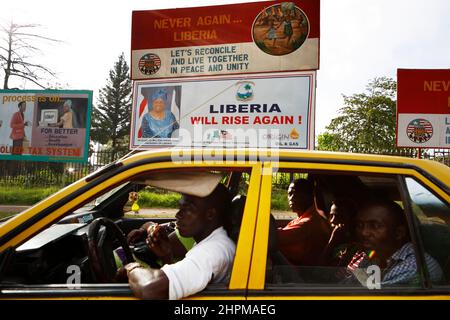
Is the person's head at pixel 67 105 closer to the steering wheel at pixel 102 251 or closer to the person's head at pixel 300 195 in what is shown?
the person's head at pixel 300 195

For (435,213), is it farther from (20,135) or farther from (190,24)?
(20,135)

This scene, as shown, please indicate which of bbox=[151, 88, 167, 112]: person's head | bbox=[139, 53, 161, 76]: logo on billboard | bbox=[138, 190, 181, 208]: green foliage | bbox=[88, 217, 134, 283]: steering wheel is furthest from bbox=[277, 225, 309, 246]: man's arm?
bbox=[139, 53, 161, 76]: logo on billboard

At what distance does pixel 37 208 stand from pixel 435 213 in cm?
191

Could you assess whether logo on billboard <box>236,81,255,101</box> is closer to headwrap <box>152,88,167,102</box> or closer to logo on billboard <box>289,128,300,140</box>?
logo on billboard <box>289,128,300,140</box>

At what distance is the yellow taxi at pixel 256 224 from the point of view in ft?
4.93

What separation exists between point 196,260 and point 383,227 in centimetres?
99

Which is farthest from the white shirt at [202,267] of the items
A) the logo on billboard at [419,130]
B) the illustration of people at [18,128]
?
the illustration of people at [18,128]

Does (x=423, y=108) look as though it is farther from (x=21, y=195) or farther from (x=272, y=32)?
(x=21, y=195)

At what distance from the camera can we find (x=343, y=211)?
2305 millimetres

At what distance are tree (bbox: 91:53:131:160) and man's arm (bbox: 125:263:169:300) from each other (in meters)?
48.0

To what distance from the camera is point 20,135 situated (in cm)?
1256

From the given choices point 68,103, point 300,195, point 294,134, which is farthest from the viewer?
point 68,103

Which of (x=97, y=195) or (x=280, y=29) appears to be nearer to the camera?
(x=97, y=195)

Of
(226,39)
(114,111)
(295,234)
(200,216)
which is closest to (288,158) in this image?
(200,216)
